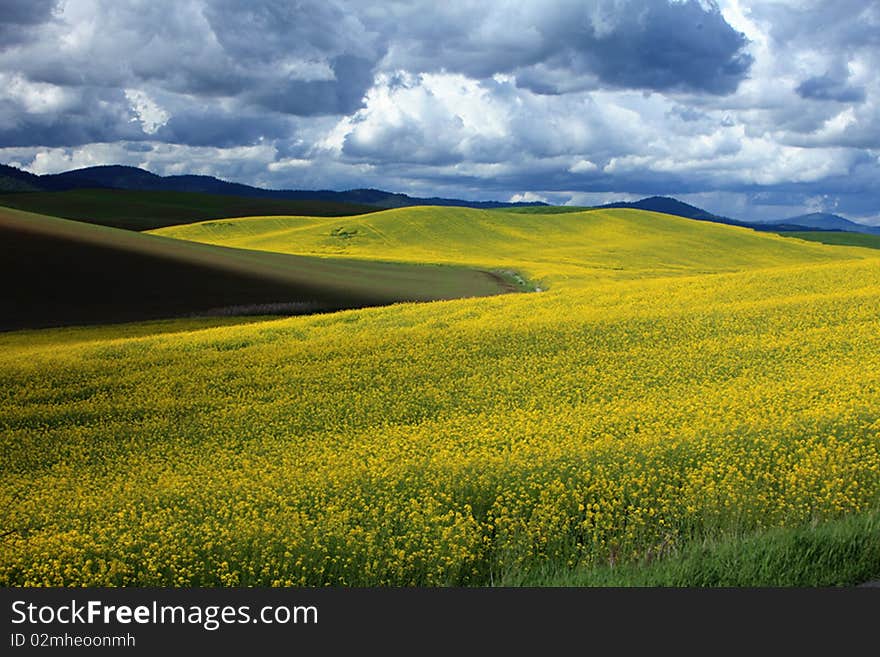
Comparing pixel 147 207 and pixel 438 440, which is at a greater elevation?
pixel 147 207

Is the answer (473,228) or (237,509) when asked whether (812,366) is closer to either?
(237,509)

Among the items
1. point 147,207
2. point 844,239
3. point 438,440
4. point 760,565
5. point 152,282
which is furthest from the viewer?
point 147,207

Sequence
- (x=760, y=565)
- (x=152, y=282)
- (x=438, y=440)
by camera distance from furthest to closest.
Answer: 1. (x=152, y=282)
2. (x=438, y=440)
3. (x=760, y=565)

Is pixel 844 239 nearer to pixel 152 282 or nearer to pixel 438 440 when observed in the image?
pixel 152 282

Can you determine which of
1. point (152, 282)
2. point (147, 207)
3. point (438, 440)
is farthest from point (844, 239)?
point (438, 440)

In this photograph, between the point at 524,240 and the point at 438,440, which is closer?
the point at 438,440

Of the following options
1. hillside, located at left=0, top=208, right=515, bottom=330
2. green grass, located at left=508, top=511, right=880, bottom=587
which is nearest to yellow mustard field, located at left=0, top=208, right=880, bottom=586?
green grass, located at left=508, top=511, right=880, bottom=587

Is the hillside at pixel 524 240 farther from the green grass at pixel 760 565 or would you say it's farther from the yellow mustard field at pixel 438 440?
the green grass at pixel 760 565

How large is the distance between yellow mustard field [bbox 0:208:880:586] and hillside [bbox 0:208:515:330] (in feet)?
38.4

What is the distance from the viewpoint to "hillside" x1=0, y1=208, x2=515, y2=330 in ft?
101

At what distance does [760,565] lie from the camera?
270 inches

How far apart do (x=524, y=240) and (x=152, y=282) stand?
63.0 m

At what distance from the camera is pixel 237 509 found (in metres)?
8.80

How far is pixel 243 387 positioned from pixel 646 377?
23.9 ft
